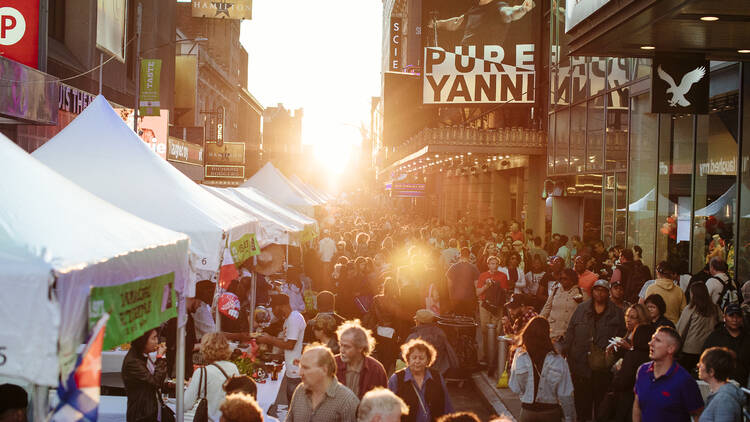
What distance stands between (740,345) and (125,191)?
6.69m

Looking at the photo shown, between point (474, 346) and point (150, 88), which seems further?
point (150, 88)

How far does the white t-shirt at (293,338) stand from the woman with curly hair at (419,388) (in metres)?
2.36

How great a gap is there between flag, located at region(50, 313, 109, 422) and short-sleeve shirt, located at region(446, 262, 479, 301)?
10.2m

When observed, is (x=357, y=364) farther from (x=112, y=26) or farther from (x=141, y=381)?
(x=112, y=26)

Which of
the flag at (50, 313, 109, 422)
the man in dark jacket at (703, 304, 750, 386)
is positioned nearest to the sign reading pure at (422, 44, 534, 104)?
the man in dark jacket at (703, 304, 750, 386)

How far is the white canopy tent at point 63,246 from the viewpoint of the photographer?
3572 mm

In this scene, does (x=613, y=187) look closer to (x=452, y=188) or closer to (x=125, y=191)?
(x=125, y=191)

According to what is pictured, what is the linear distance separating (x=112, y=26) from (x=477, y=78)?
14981mm

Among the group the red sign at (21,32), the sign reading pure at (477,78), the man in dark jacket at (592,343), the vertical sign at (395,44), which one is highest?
the vertical sign at (395,44)

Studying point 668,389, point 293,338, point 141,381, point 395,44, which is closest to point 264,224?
point 293,338

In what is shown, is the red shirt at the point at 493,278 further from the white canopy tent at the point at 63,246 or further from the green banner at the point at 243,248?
the white canopy tent at the point at 63,246

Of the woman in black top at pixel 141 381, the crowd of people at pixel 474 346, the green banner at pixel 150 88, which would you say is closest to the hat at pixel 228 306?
the crowd of people at pixel 474 346

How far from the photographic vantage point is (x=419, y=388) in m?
6.67

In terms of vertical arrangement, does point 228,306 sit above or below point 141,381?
above
